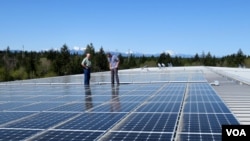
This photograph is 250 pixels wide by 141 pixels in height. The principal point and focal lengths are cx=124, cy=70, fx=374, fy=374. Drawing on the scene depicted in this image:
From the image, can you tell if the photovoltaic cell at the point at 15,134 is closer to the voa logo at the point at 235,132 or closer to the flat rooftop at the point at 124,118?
the flat rooftop at the point at 124,118

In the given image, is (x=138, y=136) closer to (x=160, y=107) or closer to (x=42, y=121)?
(x=42, y=121)

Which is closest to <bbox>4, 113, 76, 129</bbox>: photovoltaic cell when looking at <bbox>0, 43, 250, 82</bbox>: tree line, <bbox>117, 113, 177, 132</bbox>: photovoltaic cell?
<bbox>117, 113, 177, 132</bbox>: photovoltaic cell

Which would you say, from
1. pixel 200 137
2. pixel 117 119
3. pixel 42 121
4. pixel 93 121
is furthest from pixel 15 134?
pixel 200 137

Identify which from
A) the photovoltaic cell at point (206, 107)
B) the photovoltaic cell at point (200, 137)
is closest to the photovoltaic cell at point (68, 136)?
the photovoltaic cell at point (200, 137)

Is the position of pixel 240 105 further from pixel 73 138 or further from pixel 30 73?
pixel 30 73

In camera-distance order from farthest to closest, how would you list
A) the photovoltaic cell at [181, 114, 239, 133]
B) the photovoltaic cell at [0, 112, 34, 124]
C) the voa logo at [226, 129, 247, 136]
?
1. the photovoltaic cell at [0, 112, 34, 124]
2. the photovoltaic cell at [181, 114, 239, 133]
3. the voa logo at [226, 129, 247, 136]

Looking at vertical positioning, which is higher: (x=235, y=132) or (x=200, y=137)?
(x=235, y=132)

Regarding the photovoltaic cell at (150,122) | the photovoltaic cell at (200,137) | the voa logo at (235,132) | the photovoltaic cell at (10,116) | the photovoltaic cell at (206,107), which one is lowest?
the photovoltaic cell at (200,137)

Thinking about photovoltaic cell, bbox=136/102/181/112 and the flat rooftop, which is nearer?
the flat rooftop

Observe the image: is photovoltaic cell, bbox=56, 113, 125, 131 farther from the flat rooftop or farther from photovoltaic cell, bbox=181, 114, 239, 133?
photovoltaic cell, bbox=181, 114, 239, 133

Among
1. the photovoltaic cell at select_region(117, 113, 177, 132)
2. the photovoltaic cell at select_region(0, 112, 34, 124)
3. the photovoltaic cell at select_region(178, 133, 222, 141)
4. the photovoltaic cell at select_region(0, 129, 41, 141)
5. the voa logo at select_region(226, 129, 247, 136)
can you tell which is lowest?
the photovoltaic cell at select_region(178, 133, 222, 141)

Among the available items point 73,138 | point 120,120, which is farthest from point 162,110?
point 73,138

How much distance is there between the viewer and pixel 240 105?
10.1 metres

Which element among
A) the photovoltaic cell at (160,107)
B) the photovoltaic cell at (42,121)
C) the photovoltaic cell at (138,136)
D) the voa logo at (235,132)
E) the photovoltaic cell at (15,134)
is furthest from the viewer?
the photovoltaic cell at (160,107)
